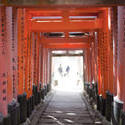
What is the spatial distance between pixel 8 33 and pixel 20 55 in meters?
1.37

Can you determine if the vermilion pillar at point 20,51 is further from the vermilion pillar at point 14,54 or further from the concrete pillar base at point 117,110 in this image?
the concrete pillar base at point 117,110

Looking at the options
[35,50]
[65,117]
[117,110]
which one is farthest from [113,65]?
[35,50]

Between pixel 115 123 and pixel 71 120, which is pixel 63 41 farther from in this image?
pixel 115 123

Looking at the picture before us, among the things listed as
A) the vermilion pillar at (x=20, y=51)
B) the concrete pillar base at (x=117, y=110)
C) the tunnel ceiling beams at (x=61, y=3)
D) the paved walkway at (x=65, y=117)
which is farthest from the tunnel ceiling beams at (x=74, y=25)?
the tunnel ceiling beams at (x=61, y=3)

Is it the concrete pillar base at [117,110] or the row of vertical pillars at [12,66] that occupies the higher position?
the row of vertical pillars at [12,66]

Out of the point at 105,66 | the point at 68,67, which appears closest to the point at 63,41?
the point at 105,66

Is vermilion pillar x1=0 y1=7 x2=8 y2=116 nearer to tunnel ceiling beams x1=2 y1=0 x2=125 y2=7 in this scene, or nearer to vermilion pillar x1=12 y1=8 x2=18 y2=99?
tunnel ceiling beams x1=2 y1=0 x2=125 y2=7

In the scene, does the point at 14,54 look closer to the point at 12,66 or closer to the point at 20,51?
the point at 12,66

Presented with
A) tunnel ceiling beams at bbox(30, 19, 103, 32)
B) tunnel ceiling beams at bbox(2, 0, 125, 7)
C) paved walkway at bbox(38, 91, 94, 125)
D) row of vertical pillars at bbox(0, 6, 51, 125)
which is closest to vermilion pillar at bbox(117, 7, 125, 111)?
tunnel ceiling beams at bbox(2, 0, 125, 7)

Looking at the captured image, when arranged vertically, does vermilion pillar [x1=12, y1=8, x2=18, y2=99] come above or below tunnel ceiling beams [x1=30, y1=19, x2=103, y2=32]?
below

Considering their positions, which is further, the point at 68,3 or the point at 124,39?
the point at 124,39

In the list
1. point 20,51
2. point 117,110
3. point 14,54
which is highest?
point 20,51

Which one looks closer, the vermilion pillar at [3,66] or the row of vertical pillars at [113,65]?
the vermilion pillar at [3,66]

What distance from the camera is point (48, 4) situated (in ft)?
11.7
